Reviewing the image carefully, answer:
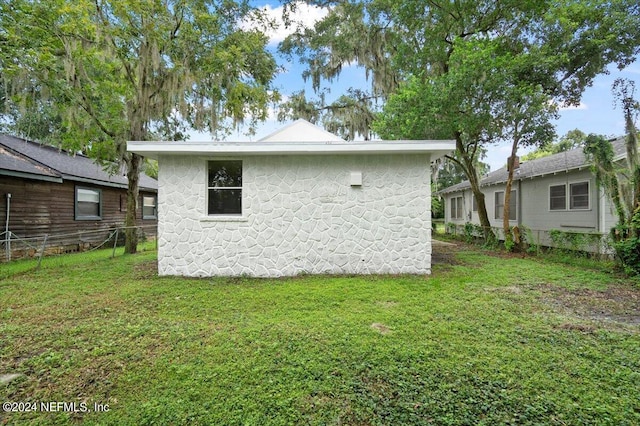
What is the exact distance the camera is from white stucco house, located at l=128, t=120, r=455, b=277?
6.07m

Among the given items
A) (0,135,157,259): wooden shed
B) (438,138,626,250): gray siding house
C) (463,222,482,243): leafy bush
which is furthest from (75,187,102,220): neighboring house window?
(438,138,626,250): gray siding house

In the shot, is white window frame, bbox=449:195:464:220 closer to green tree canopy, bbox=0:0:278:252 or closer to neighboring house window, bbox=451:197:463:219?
neighboring house window, bbox=451:197:463:219

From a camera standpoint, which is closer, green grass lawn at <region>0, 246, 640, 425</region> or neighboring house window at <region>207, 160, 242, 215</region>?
green grass lawn at <region>0, 246, 640, 425</region>

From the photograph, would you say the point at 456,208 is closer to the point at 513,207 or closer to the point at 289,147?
the point at 513,207

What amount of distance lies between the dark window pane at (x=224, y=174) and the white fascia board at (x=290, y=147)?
0.37 m

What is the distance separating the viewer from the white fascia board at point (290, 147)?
571cm

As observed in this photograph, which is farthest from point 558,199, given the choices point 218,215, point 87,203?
point 87,203

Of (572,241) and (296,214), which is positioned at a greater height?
(296,214)

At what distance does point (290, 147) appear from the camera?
578 centimetres

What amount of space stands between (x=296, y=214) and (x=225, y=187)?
155cm

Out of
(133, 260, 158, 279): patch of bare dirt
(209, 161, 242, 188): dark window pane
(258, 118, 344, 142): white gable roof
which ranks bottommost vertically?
(133, 260, 158, 279): patch of bare dirt

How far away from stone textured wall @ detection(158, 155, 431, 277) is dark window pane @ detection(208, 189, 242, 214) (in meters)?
0.18

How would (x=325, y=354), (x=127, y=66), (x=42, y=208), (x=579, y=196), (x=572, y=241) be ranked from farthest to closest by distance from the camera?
(x=42, y=208), (x=579, y=196), (x=127, y=66), (x=572, y=241), (x=325, y=354)

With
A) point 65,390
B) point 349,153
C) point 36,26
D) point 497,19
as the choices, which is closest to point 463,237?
point 497,19
